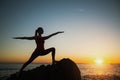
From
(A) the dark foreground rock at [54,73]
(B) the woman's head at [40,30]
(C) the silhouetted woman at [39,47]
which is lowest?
(A) the dark foreground rock at [54,73]

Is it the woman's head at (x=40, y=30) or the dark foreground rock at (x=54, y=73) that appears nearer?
the woman's head at (x=40, y=30)

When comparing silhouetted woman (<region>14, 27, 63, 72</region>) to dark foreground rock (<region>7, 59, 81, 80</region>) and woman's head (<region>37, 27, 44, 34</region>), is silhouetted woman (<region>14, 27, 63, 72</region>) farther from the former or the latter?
dark foreground rock (<region>7, 59, 81, 80</region>)

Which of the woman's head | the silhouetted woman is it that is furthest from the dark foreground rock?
the woman's head

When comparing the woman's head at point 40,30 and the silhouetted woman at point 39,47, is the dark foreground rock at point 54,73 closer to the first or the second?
the silhouetted woman at point 39,47

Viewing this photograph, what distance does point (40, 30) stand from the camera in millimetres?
11547

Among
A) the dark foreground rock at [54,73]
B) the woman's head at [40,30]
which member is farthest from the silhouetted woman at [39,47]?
the dark foreground rock at [54,73]

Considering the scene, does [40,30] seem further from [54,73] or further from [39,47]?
[54,73]

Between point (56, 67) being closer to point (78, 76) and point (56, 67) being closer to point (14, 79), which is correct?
point (78, 76)

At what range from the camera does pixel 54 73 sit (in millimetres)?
12148

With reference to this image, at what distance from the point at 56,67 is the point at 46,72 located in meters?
0.70

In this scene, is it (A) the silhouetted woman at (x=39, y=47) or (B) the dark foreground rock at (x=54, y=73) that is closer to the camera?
(A) the silhouetted woman at (x=39, y=47)

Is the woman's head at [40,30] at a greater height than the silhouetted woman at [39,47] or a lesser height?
greater

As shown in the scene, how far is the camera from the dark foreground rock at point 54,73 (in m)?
12.0

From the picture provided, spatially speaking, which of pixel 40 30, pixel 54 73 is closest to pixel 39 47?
pixel 40 30
